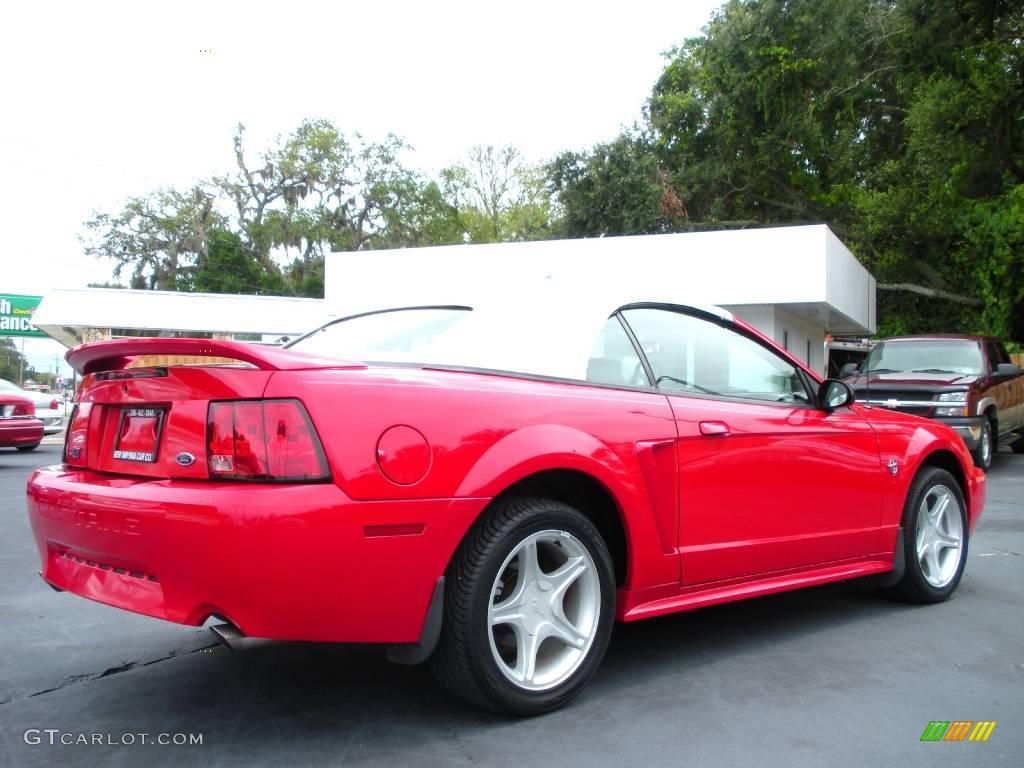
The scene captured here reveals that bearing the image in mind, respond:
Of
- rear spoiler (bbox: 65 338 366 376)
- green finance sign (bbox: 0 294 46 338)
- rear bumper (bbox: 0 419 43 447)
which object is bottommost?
rear bumper (bbox: 0 419 43 447)

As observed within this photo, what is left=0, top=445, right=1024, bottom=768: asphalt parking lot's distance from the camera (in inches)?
109

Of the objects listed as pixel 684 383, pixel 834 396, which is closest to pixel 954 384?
pixel 834 396

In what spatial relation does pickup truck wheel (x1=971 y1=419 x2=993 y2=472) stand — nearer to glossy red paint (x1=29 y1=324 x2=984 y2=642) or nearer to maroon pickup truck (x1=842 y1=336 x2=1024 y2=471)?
maroon pickup truck (x1=842 y1=336 x2=1024 y2=471)

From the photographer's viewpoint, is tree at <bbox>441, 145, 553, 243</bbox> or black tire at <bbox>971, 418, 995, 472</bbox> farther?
tree at <bbox>441, 145, 553, 243</bbox>

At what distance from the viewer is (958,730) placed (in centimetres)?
301

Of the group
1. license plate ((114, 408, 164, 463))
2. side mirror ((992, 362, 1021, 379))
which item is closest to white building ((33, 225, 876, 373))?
side mirror ((992, 362, 1021, 379))

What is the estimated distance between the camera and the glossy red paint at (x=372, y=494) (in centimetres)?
257

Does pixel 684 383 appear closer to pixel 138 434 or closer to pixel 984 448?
pixel 138 434

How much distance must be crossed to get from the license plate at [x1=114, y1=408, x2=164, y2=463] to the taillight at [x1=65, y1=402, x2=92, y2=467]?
294 millimetres

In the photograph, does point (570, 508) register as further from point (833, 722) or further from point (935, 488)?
point (935, 488)

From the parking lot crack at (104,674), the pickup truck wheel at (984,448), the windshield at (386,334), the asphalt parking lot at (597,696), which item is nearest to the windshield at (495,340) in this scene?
the windshield at (386,334)

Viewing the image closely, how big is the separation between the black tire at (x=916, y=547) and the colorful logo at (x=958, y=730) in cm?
156

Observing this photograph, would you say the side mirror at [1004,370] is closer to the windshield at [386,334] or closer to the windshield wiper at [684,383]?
the windshield wiper at [684,383]

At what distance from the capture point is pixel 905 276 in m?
28.2
